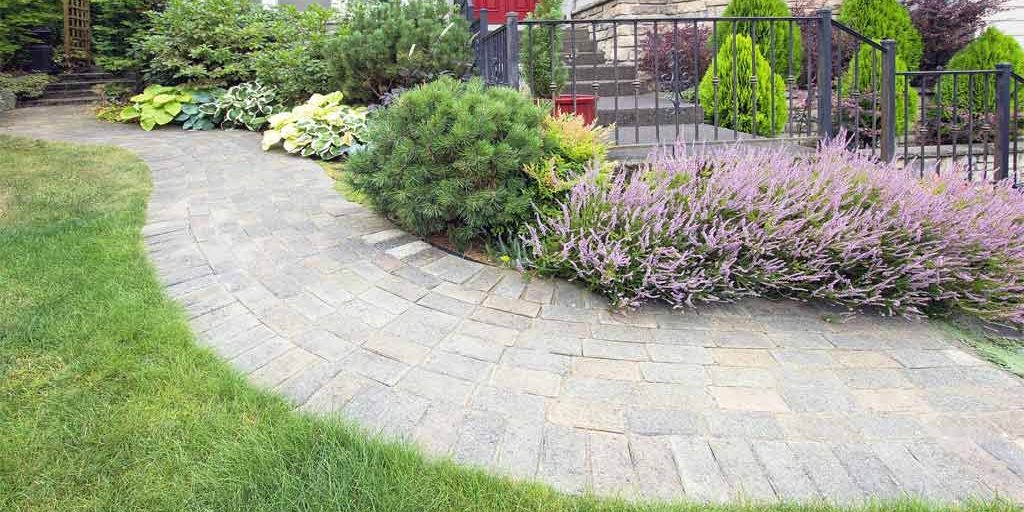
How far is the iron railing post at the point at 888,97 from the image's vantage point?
3.95 m

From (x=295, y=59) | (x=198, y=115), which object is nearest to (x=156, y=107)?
(x=198, y=115)

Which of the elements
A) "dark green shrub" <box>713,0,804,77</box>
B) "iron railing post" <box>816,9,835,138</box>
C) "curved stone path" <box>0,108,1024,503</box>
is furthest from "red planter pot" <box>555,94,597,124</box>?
"dark green shrub" <box>713,0,804,77</box>

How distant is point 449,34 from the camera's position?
209 inches

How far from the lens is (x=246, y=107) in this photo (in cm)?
609

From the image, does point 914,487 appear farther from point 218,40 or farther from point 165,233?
point 218,40

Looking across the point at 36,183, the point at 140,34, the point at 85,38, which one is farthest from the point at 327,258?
the point at 85,38

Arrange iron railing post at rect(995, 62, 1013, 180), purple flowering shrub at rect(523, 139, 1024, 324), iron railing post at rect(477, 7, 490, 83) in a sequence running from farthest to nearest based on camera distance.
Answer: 1. iron railing post at rect(477, 7, 490, 83)
2. iron railing post at rect(995, 62, 1013, 180)
3. purple flowering shrub at rect(523, 139, 1024, 324)

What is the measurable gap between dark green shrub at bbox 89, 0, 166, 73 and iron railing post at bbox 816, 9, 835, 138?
23.9ft

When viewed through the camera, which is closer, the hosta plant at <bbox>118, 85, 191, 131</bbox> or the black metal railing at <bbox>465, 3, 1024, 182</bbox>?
the black metal railing at <bbox>465, 3, 1024, 182</bbox>

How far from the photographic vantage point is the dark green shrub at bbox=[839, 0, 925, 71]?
6.82 metres

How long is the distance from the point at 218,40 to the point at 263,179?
3.23 meters

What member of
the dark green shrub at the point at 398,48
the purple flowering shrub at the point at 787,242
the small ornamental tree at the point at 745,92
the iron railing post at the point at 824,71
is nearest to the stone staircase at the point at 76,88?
the dark green shrub at the point at 398,48

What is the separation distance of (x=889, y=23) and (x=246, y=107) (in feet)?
23.2

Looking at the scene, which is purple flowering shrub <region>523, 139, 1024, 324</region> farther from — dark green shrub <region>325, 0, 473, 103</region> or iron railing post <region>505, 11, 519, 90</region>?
dark green shrub <region>325, 0, 473, 103</region>
